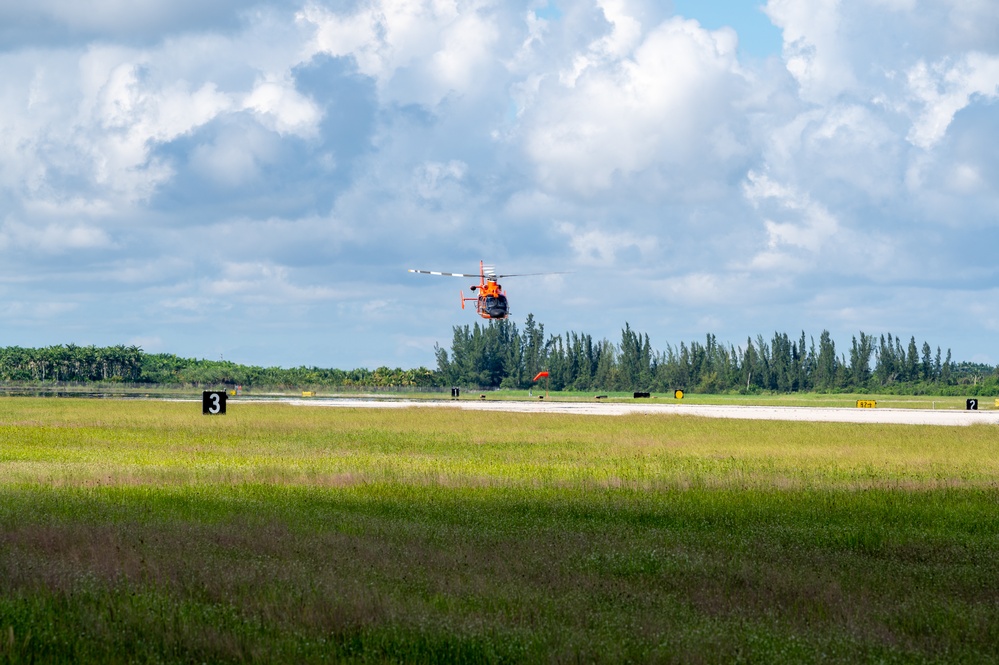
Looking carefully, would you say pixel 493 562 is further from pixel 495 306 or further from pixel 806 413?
pixel 495 306

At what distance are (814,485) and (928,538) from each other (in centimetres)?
998

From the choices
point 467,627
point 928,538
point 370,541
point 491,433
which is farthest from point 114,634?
point 491,433

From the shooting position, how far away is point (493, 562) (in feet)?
52.8

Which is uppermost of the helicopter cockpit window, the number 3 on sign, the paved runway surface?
the helicopter cockpit window

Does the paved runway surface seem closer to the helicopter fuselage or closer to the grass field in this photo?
the helicopter fuselage

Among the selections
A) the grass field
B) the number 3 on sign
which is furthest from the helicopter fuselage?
the grass field

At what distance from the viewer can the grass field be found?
457 inches

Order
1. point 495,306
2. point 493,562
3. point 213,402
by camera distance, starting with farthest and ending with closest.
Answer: point 495,306 < point 213,402 < point 493,562

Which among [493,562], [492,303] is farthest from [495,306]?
[493,562]

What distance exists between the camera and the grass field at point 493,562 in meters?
11.6

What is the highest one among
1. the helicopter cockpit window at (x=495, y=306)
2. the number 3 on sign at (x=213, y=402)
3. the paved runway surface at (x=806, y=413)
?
the helicopter cockpit window at (x=495, y=306)

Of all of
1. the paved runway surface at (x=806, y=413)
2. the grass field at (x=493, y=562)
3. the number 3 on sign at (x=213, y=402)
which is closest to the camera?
the grass field at (x=493, y=562)

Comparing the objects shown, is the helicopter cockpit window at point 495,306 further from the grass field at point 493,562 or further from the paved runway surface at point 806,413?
the grass field at point 493,562

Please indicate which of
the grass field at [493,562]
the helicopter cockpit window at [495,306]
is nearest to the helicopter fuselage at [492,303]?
the helicopter cockpit window at [495,306]
